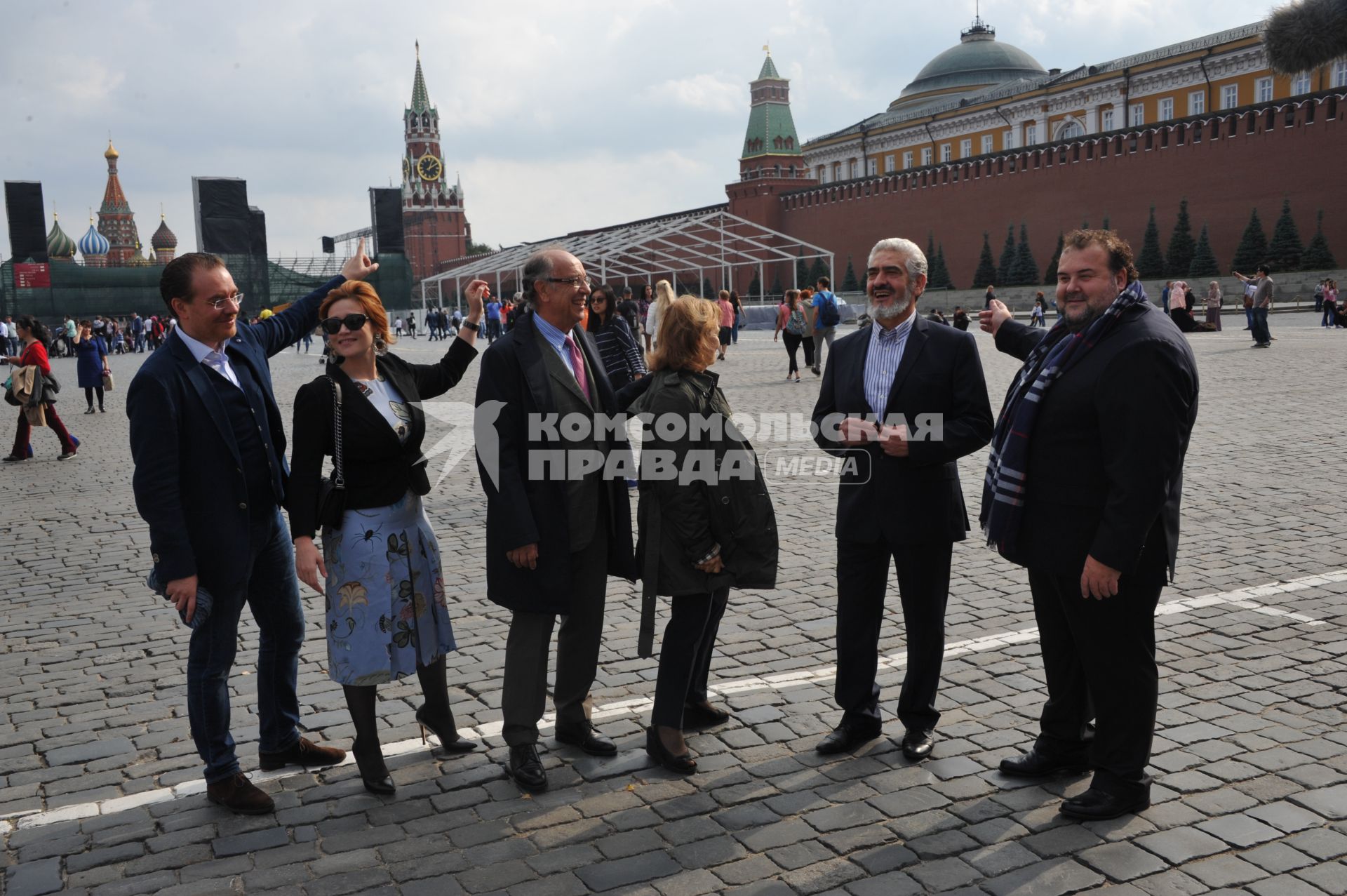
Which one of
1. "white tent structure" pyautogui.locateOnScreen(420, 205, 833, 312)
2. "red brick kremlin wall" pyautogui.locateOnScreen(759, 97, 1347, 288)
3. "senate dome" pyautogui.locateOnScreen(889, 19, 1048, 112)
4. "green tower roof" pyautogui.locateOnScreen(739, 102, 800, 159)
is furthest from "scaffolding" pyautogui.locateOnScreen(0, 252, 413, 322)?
"senate dome" pyautogui.locateOnScreen(889, 19, 1048, 112)

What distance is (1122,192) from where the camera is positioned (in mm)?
40531

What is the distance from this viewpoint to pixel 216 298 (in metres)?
3.27

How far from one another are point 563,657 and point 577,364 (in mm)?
967

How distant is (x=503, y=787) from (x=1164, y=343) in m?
2.30

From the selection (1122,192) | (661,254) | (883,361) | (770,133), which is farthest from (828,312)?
(770,133)

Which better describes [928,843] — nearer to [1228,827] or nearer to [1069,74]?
[1228,827]

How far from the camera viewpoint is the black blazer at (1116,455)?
9.78ft

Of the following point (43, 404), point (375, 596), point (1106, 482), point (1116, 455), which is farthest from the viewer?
point (43, 404)

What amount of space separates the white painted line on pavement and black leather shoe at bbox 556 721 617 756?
188mm

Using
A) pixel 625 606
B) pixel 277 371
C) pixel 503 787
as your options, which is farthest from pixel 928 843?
pixel 277 371

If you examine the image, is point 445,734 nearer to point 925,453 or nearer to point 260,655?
point 260,655

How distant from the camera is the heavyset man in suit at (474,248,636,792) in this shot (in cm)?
346

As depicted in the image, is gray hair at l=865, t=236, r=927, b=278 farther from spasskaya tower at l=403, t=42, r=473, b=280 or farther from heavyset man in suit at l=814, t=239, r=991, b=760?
spasskaya tower at l=403, t=42, r=473, b=280

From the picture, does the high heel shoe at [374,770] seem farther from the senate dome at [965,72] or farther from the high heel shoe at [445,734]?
the senate dome at [965,72]
